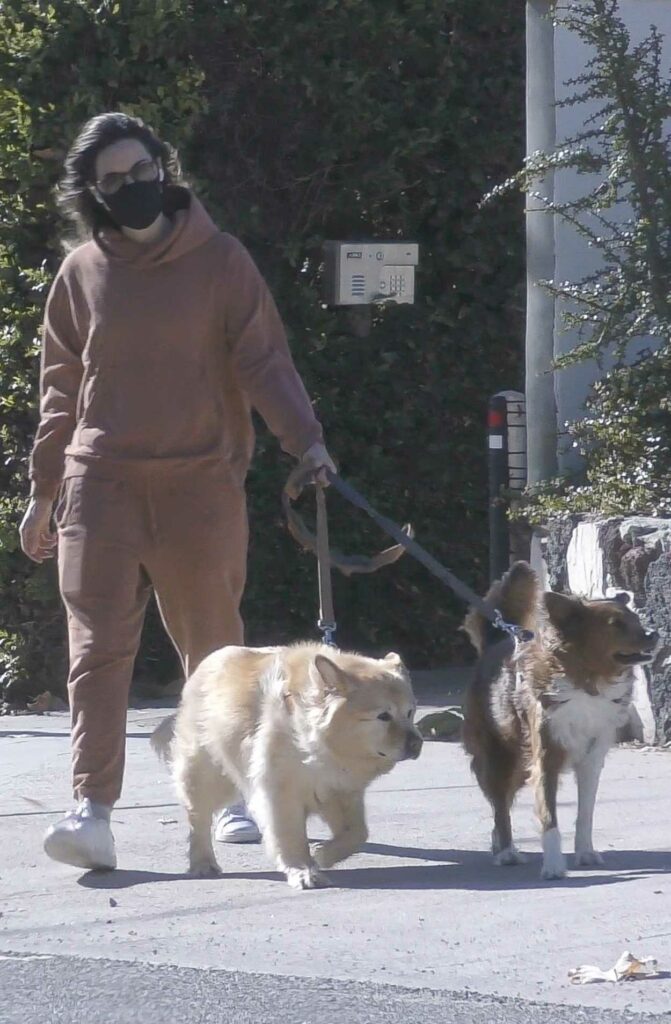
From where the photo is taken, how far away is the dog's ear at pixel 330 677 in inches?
204

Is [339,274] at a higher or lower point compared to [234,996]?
higher

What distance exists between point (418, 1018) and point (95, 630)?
6.78 ft

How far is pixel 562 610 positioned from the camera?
5.50 meters

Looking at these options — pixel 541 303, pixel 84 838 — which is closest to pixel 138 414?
pixel 84 838

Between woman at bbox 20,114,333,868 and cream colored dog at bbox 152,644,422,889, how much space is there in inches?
11.5

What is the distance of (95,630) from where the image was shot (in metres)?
5.74

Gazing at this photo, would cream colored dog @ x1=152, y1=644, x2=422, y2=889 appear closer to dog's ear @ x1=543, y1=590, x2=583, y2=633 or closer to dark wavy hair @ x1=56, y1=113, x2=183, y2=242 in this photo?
dog's ear @ x1=543, y1=590, x2=583, y2=633

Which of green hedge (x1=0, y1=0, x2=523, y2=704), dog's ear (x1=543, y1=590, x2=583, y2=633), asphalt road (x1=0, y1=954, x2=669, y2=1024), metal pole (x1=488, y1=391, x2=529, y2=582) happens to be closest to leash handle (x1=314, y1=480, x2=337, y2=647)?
dog's ear (x1=543, y1=590, x2=583, y2=633)

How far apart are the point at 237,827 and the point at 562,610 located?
1530mm

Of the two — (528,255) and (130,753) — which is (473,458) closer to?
(528,255)

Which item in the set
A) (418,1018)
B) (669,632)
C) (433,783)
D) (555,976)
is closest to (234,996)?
(418,1018)

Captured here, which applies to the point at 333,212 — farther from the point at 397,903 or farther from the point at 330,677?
the point at 397,903

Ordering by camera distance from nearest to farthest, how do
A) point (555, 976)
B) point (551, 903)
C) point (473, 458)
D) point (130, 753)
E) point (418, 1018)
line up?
point (418, 1018) → point (555, 976) → point (551, 903) → point (130, 753) → point (473, 458)

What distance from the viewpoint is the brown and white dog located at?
5445 mm
